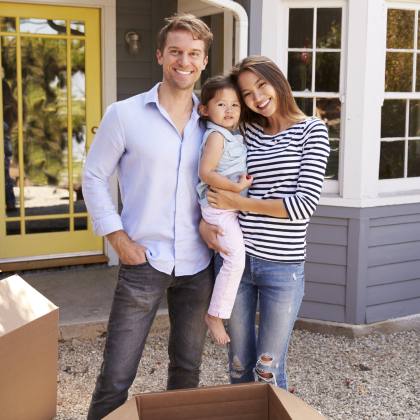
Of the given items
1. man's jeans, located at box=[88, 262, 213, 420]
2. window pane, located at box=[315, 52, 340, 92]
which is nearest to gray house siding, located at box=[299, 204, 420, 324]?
window pane, located at box=[315, 52, 340, 92]

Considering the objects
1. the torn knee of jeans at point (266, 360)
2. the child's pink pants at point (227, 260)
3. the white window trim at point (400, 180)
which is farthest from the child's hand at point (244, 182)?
the white window trim at point (400, 180)

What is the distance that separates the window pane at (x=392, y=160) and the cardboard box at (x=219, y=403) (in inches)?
122

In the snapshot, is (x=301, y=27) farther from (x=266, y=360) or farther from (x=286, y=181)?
(x=266, y=360)

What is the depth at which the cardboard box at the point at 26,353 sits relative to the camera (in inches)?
112

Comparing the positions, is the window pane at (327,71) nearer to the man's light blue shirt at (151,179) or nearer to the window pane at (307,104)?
the window pane at (307,104)

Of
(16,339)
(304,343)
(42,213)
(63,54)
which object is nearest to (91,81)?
(63,54)

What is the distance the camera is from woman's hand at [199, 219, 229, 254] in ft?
7.94

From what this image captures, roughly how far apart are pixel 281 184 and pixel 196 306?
0.59 m

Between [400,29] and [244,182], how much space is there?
2820mm

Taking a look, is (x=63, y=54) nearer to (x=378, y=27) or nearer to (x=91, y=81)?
(x=91, y=81)

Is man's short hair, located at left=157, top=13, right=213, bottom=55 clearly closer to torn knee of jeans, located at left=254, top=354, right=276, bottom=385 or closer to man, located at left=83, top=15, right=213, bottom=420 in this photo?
man, located at left=83, top=15, right=213, bottom=420

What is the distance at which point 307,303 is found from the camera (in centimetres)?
481

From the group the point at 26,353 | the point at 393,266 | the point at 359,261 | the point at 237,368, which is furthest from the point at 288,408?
the point at 393,266

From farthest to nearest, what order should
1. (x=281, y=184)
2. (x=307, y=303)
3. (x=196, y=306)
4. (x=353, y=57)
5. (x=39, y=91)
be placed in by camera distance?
(x=39, y=91), (x=307, y=303), (x=353, y=57), (x=196, y=306), (x=281, y=184)
